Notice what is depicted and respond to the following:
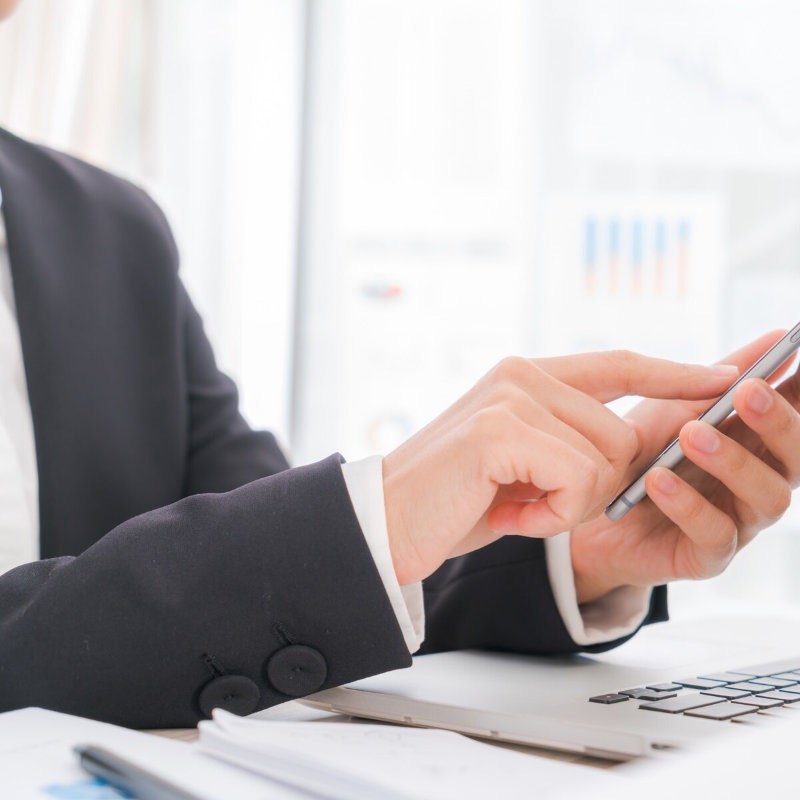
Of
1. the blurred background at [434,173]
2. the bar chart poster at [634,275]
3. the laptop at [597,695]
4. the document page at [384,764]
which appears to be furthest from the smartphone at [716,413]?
the bar chart poster at [634,275]

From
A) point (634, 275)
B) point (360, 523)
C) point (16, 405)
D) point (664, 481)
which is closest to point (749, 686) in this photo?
point (664, 481)

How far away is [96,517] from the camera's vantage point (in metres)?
0.96

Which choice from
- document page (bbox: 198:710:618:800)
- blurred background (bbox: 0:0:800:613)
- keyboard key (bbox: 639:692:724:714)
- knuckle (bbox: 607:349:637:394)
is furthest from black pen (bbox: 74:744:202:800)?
→ blurred background (bbox: 0:0:800:613)

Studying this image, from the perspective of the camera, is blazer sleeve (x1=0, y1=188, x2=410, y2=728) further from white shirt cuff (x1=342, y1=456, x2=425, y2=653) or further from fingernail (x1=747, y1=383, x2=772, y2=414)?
fingernail (x1=747, y1=383, x2=772, y2=414)

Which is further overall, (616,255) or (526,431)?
(616,255)

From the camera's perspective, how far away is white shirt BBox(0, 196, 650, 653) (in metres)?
0.55

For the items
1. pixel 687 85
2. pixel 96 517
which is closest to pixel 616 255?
pixel 687 85

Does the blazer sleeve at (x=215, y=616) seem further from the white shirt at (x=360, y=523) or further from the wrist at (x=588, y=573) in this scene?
the wrist at (x=588, y=573)

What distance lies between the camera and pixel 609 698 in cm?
54

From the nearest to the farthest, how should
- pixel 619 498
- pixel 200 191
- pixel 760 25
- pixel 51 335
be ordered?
pixel 619 498, pixel 51 335, pixel 760 25, pixel 200 191

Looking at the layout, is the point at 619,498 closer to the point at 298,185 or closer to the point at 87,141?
the point at 87,141

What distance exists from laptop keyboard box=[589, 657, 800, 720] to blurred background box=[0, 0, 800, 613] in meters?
1.37

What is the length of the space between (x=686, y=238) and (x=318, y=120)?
1.02 m

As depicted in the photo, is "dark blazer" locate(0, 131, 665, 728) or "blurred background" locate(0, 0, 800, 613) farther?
"blurred background" locate(0, 0, 800, 613)
